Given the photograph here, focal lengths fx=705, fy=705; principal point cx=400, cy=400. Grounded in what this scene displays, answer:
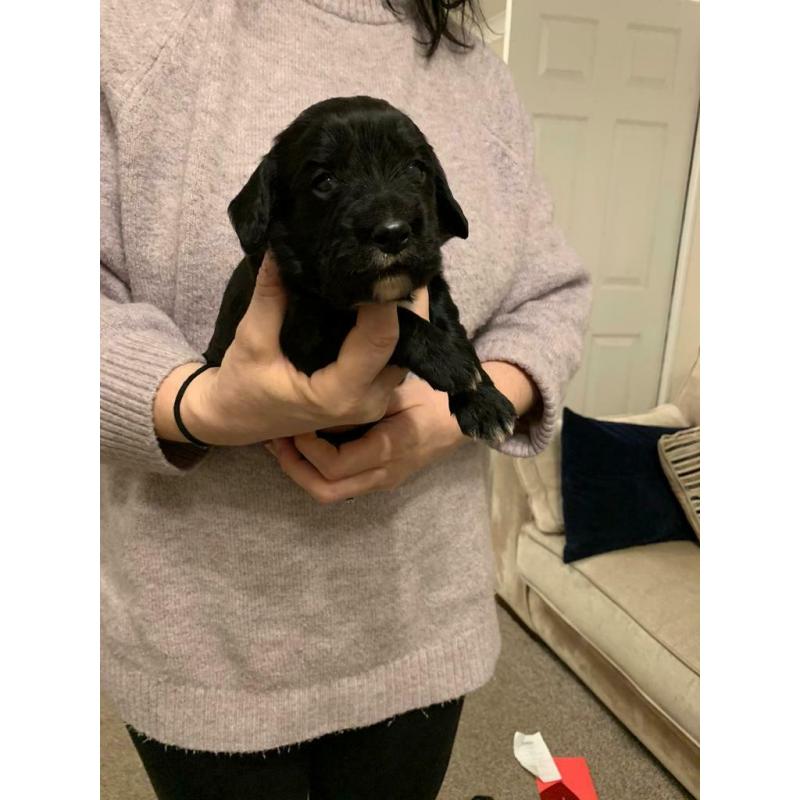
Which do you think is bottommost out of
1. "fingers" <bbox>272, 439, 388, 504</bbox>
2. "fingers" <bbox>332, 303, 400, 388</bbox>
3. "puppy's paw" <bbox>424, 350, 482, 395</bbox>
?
"fingers" <bbox>272, 439, 388, 504</bbox>

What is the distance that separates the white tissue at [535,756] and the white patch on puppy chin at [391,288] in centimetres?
191

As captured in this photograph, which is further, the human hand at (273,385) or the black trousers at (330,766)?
the black trousers at (330,766)

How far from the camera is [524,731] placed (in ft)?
7.84

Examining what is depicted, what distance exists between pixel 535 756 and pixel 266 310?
2050 millimetres

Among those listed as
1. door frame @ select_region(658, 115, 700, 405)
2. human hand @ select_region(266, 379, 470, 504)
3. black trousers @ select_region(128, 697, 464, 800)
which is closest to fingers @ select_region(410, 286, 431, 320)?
human hand @ select_region(266, 379, 470, 504)

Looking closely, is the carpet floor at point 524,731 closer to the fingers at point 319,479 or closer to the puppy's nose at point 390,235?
the fingers at point 319,479

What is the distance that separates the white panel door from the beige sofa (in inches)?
43.5

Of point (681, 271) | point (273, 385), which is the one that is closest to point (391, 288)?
point (273, 385)

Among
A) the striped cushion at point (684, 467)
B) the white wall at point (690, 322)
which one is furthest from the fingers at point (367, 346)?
the white wall at point (690, 322)

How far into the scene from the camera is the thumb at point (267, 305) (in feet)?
2.30

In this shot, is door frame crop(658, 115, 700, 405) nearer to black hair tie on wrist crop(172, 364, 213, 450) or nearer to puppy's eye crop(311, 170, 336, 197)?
puppy's eye crop(311, 170, 336, 197)

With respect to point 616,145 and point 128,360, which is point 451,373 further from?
point 616,145

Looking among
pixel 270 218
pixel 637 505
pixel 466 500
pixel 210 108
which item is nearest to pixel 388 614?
pixel 466 500

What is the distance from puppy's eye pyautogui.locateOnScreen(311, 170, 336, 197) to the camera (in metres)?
0.76
